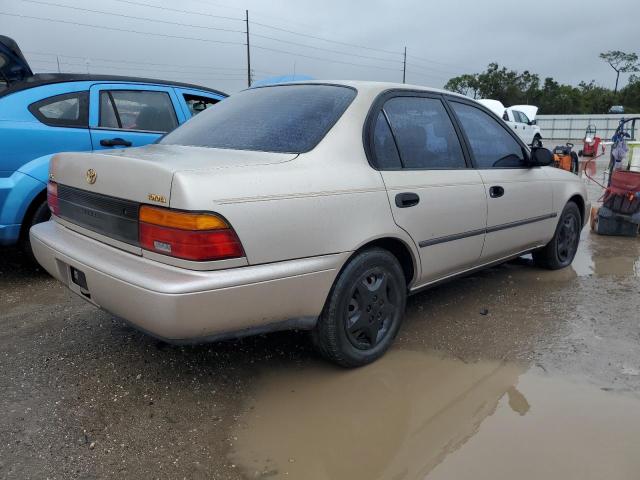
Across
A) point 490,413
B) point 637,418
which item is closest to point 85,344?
point 490,413

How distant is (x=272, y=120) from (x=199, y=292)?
3.93 ft

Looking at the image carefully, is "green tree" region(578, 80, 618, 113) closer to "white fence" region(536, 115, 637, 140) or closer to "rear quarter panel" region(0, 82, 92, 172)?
"white fence" region(536, 115, 637, 140)

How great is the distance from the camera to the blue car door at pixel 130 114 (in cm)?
461

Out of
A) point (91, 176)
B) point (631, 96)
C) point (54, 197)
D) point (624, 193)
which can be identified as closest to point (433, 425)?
point (91, 176)

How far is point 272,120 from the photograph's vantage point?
9.48 feet

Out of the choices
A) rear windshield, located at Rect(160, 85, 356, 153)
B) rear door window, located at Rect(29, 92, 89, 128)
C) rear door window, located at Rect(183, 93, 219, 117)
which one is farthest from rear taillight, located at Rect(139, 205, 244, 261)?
rear door window, located at Rect(183, 93, 219, 117)

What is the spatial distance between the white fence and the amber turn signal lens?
41182 millimetres

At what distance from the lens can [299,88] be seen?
3.20 meters

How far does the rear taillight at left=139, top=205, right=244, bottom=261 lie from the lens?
6.97 ft

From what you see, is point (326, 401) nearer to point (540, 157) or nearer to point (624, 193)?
point (540, 157)

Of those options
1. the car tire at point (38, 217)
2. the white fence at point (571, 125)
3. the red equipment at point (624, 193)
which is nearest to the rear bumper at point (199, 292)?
the car tire at point (38, 217)

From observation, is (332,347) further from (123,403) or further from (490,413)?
(123,403)

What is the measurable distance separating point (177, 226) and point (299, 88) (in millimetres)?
1453

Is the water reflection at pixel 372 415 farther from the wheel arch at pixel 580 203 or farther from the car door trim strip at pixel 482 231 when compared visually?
the wheel arch at pixel 580 203
